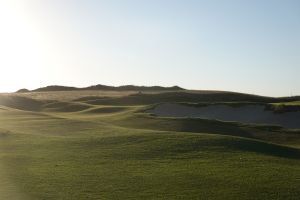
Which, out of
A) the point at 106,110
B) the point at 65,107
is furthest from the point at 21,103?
the point at 106,110

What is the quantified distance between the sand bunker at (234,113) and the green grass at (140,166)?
10594mm

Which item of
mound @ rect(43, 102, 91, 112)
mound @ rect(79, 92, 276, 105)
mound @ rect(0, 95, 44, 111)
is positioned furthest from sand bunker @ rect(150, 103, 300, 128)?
mound @ rect(0, 95, 44, 111)

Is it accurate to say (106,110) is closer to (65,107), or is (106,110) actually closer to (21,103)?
(65,107)

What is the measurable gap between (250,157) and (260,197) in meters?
7.40

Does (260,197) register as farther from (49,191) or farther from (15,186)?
(15,186)

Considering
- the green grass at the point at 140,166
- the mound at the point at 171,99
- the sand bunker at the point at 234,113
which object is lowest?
the green grass at the point at 140,166

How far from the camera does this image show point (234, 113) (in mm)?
52469

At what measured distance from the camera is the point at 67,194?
17.9 metres

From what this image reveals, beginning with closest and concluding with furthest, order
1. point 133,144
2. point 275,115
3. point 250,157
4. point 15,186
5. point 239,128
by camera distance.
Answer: point 15,186 < point 250,157 < point 133,144 < point 239,128 < point 275,115

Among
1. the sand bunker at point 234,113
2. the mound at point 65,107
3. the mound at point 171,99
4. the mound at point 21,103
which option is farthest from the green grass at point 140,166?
the mound at point 21,103

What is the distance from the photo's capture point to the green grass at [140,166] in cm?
1822

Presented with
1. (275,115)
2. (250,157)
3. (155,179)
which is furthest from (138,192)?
(275,115)

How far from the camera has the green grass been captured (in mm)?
18219

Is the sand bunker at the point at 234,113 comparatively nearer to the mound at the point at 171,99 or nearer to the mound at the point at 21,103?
the mound at the point at 171,99
